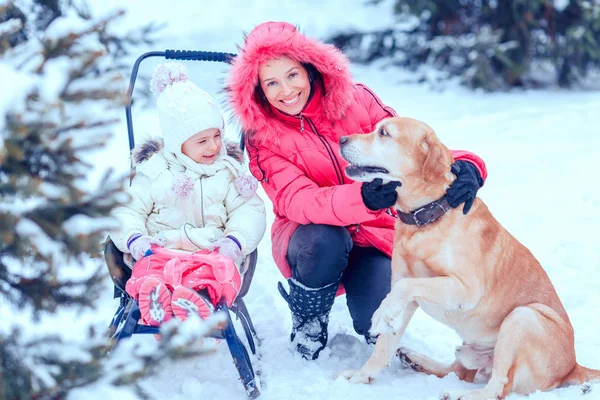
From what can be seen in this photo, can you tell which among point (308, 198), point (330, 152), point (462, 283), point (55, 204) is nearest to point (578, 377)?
point (462, 283)

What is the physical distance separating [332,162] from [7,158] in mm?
2046

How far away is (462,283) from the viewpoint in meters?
2.96

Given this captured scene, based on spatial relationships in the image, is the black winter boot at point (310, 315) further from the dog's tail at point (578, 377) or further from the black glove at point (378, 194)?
the dog's tail at point (578, 377)

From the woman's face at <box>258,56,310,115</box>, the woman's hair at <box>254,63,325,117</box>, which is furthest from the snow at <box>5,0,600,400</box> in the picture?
the woman's face at <box>258,56,310,115</box>

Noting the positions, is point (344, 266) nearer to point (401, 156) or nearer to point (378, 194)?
point (378, 194)

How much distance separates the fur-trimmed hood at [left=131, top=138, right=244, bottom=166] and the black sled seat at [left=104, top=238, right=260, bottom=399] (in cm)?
49

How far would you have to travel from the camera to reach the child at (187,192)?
124 inches

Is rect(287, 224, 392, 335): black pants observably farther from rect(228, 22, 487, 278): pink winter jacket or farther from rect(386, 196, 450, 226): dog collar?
rect(386, 196, 450, 226): dog collar

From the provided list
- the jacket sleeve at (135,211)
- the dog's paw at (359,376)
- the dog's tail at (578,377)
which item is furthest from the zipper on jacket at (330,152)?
the dog's tail at (578,377)

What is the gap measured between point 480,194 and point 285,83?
3309 millimetres

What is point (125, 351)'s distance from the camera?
1.81m

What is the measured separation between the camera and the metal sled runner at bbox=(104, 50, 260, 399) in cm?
287

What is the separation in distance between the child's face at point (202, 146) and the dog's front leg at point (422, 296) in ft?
3.80

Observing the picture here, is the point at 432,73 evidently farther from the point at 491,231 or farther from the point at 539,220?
the point at 491,231
